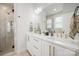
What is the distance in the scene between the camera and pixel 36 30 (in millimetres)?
1706

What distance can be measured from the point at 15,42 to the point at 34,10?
57 cm

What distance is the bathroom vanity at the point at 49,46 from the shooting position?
1.57 meters

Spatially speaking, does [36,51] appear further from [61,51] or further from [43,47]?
[61,51]

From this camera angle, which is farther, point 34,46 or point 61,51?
point 34,46

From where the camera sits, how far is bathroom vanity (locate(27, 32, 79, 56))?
5.16 ft

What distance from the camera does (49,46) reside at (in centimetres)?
167

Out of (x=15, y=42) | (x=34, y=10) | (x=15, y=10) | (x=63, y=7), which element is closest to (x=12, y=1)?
(x=15, y=10)

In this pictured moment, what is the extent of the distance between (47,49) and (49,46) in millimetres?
58

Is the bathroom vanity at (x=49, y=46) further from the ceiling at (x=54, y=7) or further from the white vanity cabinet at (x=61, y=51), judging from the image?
the ceiling at (x=54, y=7)

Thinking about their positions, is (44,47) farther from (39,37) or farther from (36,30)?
(36,30)

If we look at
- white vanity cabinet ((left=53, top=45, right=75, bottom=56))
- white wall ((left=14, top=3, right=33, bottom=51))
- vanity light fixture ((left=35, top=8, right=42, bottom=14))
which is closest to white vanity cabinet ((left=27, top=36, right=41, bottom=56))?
white wall ((left=14, top=3, right=33, bottom=51))

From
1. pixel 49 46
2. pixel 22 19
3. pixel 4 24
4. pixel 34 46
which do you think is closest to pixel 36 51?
pixel 34 46

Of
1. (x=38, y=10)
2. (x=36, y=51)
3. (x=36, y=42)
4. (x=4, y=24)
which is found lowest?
(x=36, y=51)

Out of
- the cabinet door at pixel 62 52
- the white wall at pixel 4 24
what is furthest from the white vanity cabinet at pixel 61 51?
the white wall at pixel 4 24
